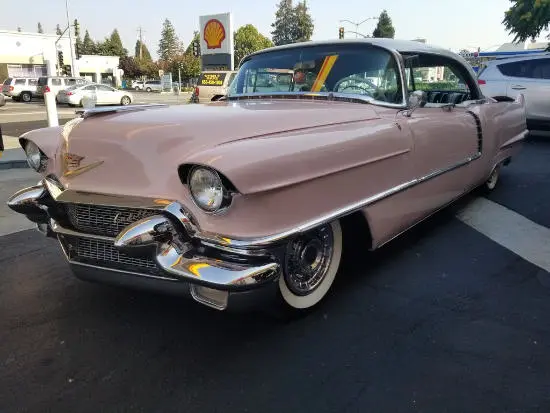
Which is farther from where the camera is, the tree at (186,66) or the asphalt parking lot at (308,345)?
the tree at (186,66)

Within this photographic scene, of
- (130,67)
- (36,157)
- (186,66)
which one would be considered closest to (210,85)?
(36,157)

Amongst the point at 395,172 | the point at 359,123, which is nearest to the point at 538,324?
the point at 395,172

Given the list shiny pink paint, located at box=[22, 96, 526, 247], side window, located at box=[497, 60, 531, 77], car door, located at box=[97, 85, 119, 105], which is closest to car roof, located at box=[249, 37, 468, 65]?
shiny pink paint, located at box=[22, 96, 526, 247]

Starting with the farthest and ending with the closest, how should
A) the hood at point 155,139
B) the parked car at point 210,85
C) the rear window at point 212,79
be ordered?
the rear window at point 212,79 < the parked car at point 210,85 < the hood at point 155,139

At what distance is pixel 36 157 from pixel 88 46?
4011 inches

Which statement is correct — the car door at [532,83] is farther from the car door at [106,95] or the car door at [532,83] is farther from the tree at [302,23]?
the tree at [302,23]

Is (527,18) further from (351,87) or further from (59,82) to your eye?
(59,82)

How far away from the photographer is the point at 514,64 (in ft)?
30.5

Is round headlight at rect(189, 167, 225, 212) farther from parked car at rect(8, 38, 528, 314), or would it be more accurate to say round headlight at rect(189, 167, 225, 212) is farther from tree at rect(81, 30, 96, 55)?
tree at rect(81, 30, 96, 55)

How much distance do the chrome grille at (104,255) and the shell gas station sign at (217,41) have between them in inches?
888

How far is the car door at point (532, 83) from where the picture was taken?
8867 mm

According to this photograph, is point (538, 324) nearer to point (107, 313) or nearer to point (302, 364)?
point (302, 364)

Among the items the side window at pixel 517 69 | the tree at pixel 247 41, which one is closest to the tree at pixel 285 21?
the tree at pixel 247 41

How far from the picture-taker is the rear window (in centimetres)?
1789
